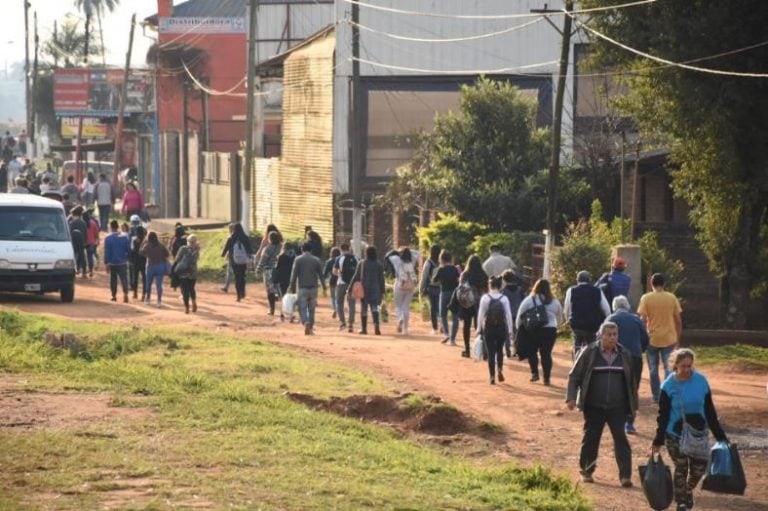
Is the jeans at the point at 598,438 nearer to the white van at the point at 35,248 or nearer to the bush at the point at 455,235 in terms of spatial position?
the white van at the point at 35,248

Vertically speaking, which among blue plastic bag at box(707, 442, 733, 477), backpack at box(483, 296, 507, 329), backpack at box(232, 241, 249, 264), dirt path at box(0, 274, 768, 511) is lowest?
dirt path at box(0, 274, 768, 511)

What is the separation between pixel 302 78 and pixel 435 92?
4.75 meters

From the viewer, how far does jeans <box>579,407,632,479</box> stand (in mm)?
14938

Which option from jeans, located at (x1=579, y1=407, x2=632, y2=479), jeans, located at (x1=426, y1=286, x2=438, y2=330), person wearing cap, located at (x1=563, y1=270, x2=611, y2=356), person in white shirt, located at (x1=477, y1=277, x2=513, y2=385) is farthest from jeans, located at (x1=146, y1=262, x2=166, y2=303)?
jeans, located at (x1=579, y1=407, x2=632, y2=479)

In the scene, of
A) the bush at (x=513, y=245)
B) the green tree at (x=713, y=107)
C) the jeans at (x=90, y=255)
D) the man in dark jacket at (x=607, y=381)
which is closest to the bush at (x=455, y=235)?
the bush at (x=513, y=245)

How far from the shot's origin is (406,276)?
27.8m

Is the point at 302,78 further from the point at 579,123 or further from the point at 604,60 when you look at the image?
the point at 604,60

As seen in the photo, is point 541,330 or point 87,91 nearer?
point 541,330

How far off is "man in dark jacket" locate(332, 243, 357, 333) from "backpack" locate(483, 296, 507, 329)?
6763 mm

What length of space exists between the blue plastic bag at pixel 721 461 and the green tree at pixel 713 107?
562 inches

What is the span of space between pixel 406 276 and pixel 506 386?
20.7 ft

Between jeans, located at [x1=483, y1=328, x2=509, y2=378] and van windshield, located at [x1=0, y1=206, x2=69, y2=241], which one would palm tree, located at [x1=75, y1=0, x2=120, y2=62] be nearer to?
van windshield, located at [x1=0, y1=206, x2=69, y2=241]

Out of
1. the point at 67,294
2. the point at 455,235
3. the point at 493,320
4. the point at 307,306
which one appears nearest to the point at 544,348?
the point at 493,320

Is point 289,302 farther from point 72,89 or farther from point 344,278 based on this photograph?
point 72,89
